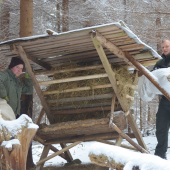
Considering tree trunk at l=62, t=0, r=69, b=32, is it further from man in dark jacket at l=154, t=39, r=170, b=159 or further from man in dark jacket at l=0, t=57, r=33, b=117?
man in dark jacket at l=154, t=39, r=170, b=159

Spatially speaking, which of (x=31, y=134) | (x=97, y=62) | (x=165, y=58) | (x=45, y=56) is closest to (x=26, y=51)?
(x=45, y=56)

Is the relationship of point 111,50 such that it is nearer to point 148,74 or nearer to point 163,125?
point 148,74

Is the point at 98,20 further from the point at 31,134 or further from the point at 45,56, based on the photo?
the point at 31,134

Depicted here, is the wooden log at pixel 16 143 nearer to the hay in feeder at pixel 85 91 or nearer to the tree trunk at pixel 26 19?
the hay in feeder at pixel 85 91

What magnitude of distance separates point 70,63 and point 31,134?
105 inches

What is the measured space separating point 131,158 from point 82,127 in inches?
113

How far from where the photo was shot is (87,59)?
16.3 ft

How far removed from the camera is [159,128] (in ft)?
15.3

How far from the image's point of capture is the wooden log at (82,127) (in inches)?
169

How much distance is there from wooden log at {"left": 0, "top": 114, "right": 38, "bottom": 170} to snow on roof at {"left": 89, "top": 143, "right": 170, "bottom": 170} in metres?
0.89

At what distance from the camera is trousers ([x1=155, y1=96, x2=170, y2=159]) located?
15.1 feet

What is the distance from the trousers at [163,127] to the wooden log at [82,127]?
2.38 ft

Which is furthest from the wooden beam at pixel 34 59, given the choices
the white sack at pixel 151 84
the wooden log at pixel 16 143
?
the wooden log at pixel 16 143

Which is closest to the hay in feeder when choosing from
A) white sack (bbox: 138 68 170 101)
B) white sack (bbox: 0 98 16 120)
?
white sack (bbox: 138 68 170 101)
